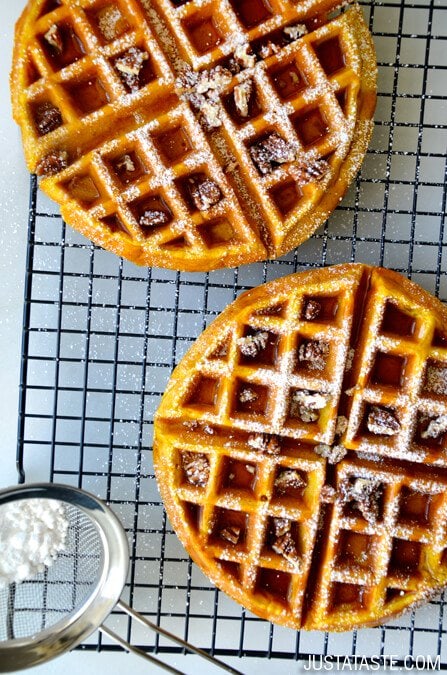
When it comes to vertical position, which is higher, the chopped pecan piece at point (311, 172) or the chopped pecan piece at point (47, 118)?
the chopped pecan piece at point (47, 118)

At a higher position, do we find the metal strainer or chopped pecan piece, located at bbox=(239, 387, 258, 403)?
chopped pecan piece, located at bbox=(239, 387, 258, 403)

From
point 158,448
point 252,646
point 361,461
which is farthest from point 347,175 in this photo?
point 252,646

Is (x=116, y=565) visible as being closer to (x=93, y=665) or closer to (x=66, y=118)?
(x=93, y=665)

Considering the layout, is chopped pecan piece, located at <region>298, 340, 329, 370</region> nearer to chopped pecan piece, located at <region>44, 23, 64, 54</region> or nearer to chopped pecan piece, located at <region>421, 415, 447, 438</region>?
chopped pecan piece, located at <region>421, 415, 447, 438</region>

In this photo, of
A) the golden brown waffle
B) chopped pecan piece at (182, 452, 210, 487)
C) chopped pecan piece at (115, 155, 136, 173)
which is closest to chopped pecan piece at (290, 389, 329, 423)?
the golden brown waffle

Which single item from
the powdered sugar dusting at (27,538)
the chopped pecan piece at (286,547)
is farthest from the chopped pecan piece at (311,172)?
the powdered sugar dusting at (27,538)

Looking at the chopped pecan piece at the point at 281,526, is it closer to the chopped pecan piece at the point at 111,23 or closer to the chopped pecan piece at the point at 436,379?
the chopped pecan piece at the point at 436,379
